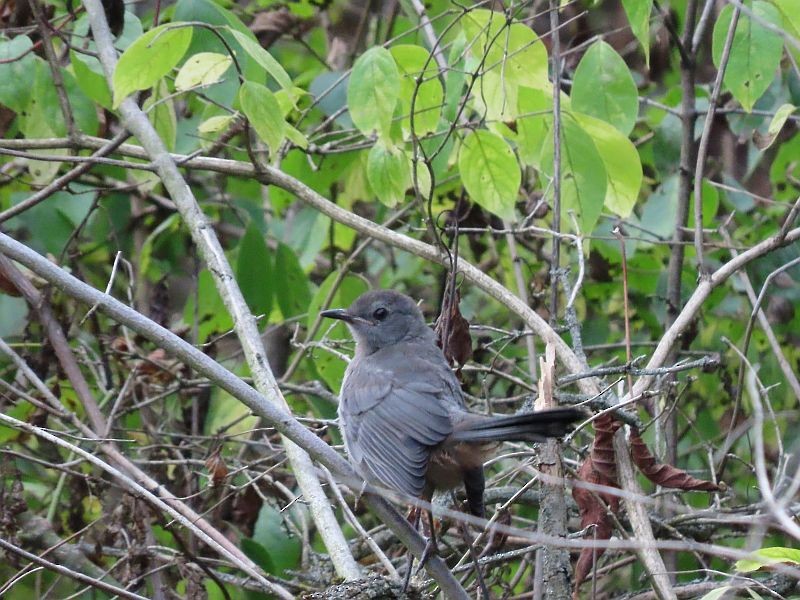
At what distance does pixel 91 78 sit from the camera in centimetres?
445

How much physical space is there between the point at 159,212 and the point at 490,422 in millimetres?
4015

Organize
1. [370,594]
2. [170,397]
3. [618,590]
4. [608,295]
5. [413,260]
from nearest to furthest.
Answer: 1. [370,594]
2. [618,590]
3. [170,397]
4. [608,295]
5. [413,260]

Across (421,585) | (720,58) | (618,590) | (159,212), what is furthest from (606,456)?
(159,212)

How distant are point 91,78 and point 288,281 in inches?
61.1

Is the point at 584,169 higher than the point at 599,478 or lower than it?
higher

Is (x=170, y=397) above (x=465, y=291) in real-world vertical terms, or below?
above

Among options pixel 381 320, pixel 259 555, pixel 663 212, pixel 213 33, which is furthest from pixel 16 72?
pixel 663 212

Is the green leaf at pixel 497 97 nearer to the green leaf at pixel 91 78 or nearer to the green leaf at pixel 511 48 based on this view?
the green leaf at pixel 511 48

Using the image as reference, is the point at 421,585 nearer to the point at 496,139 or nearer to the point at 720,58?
the point at 496,139

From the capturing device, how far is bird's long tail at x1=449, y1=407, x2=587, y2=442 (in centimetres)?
299

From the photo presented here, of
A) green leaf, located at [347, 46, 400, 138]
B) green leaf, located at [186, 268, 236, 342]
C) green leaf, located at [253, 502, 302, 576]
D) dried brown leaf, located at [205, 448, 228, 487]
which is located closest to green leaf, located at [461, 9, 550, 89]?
green leaf, located at [347, 46, 400, 138]

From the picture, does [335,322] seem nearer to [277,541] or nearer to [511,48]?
[277,541]

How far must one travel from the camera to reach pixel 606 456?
350cm

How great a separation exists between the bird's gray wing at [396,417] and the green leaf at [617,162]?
3.24ft
